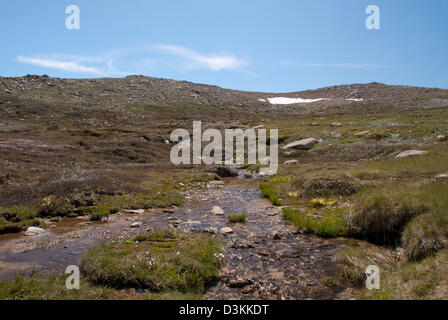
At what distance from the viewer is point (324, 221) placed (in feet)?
38.7

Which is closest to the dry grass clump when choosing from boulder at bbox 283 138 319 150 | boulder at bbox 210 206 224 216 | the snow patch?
boulder at bbox 210 206 224 216

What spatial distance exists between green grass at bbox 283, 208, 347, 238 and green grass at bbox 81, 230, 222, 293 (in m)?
4.26

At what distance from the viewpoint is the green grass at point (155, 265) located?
7.32 metres

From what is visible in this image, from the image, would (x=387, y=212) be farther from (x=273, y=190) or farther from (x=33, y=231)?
(x=33, y=231)

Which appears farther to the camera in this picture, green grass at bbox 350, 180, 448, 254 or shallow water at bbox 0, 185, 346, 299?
green grass at bbox 350, 180, 448, 254

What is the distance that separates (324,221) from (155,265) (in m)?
7.30

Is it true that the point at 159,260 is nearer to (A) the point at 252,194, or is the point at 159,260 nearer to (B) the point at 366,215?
(B) the point at 366,215

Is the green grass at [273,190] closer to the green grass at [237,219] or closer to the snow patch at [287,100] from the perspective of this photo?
the green grass at [237,219]

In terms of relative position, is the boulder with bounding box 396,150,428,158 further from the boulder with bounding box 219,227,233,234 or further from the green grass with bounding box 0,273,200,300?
the green grass with bounding box 0,273,200,300

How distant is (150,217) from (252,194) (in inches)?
303

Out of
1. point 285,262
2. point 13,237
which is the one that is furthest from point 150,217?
point 285,262

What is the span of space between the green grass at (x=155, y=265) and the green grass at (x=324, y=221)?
4.26 meters

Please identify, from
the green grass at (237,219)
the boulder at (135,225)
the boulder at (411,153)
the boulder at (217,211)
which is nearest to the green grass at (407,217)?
the green grass at (237,219)

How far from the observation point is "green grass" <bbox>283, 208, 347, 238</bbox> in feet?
36.2
